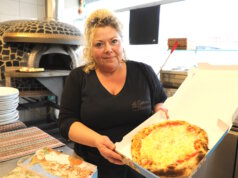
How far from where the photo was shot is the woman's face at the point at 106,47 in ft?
3.02

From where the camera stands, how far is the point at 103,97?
0.91 m

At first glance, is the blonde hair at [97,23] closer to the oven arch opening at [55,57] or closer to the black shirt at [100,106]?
the black shirt at [100,106]

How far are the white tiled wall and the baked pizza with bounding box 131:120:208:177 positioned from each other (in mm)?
2906

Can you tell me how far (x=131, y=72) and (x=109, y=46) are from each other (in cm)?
18

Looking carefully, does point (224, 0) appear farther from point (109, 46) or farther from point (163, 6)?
point (109, 46)

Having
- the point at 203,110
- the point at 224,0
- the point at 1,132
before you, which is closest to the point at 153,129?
the point at 203,110

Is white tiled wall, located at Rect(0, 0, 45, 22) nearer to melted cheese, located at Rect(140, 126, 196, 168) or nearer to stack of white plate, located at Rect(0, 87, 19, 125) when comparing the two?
stack of white plate, located at Rect(0, 87, 19, 125)

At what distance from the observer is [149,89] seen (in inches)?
39.8

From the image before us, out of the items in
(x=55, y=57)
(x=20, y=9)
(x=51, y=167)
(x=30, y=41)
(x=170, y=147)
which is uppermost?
(x=20, y=9)

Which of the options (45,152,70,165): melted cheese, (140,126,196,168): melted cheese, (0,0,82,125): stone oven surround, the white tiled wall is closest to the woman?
(45,152,70,165): melted cheese

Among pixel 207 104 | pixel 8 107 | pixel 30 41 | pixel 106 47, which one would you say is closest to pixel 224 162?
pixel 207 104

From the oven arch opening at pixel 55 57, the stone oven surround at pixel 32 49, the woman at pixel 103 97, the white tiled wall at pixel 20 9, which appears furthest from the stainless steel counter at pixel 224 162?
the white tiled wall at pixel 20 9

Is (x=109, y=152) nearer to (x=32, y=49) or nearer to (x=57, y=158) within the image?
(x=57, y=158)

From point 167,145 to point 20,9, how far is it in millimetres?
3074
